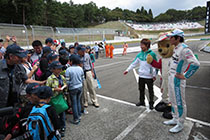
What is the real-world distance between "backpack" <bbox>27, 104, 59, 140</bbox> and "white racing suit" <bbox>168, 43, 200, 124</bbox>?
255cm

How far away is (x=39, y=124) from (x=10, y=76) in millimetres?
958

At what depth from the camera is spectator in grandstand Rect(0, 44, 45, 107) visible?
2.20 meters

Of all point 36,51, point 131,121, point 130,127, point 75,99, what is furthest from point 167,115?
point 36,51

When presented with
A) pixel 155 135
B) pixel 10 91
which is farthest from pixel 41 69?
pixel 155 135

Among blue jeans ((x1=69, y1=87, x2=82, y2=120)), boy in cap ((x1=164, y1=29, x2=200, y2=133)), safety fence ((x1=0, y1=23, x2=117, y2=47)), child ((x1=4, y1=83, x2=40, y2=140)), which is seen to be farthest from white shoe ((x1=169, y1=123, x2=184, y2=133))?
safety fence ((x1=0, y1=23, x2=117, y2=47))

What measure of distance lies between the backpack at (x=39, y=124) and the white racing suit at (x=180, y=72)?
Result: 2.55 meters

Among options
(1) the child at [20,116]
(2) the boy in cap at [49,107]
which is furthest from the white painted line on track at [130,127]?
(1) the child at [20,116]

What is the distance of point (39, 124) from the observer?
6.64ft

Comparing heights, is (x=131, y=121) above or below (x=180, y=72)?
below

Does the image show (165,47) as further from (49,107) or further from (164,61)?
(49,107)

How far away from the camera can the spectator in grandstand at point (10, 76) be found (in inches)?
86.5

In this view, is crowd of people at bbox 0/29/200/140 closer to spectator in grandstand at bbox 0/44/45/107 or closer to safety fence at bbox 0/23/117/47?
spectator in grandstand at bbox 0/44/45/107

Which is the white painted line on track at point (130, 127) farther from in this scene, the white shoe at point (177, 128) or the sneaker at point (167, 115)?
the white shoe at point (177, 128)

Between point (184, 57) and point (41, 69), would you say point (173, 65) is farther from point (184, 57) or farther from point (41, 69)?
point (41, 69)
